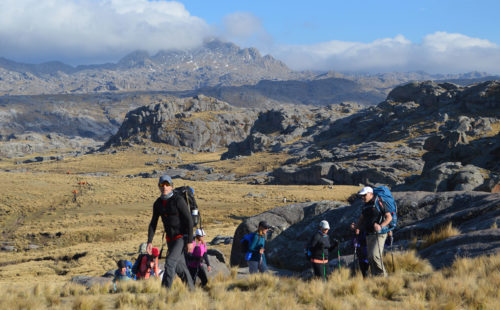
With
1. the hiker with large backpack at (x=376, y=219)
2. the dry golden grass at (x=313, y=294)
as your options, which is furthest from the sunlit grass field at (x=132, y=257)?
the hiker with large backpack at (x=376, y=219)

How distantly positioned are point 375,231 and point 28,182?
195 feet

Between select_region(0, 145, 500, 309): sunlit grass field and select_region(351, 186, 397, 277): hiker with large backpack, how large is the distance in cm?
53

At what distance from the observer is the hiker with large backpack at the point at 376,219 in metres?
7.94

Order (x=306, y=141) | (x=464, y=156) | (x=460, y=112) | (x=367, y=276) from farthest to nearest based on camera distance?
(x=306, y=141) < (x=460, y=112) < (x=464, y=156) < (x=367, y=276)

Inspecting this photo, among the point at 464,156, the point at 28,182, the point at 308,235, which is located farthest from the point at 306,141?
the point at 308,235

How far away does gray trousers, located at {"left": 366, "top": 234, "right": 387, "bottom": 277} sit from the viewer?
26.6 ft

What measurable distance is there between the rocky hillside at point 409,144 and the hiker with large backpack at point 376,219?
17.1m

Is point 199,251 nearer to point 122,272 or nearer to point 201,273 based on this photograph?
point 201,273

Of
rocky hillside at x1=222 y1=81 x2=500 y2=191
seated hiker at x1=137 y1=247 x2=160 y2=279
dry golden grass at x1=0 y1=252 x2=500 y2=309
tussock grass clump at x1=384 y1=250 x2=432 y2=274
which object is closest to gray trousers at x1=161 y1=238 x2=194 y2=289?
dry golden grass at x1=0 y1=252 x2=500 y2=309

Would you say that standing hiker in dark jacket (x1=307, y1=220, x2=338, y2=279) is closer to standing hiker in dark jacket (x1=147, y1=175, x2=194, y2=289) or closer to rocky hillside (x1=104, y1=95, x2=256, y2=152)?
standing hiker in dark jacket (x1=147, y1=175, x2=194, y2=289)

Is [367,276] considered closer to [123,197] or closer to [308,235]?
[308,235]

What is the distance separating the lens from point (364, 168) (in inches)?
2354

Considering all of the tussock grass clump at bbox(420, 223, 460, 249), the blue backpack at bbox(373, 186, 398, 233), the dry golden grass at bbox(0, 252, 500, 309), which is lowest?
the dry golden grass at bbox(0, 252, 500, 309)

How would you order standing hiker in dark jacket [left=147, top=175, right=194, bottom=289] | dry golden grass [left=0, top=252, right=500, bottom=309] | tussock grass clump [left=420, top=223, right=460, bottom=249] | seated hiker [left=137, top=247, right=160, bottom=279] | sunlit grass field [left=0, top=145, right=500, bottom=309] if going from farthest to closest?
seated hiker [left=137, top=247, right=160, bottom=279], tussock grass clump [left=420, top=223, right=460, bottom=249], standing hiker in dark jacket [left=147, top=175, right=194, bottom=289], sunlit grass field [left=0, top=145, right=500, bottom=309], dry golden grass [left=0, top=252, right=500, bottom=309]
